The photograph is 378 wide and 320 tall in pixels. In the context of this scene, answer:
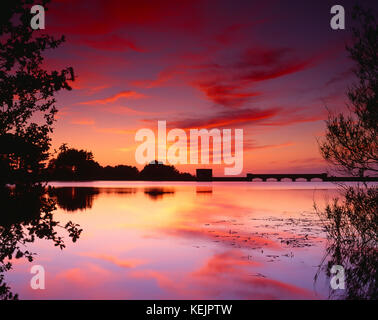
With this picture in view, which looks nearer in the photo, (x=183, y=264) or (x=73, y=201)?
(x=183, y=264)

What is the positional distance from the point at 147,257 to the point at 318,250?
432 inches

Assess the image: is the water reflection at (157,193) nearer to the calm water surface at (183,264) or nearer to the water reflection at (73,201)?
the water reflection at (73,201)

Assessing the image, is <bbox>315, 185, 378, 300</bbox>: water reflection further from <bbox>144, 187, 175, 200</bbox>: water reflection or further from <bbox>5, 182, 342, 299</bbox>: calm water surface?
<bbox>144, 187, 175, 200</bbox>: water reflection

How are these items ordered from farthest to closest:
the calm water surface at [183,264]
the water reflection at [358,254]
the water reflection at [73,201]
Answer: the water reflection at [73,201] → the calm water surface at [183,264] → the water reflection at [358,254]

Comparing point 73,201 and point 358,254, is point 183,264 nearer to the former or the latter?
point 358,254

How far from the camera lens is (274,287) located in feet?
52.4

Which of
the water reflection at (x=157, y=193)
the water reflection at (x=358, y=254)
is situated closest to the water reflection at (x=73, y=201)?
the water reflection at (x=358, y=254)

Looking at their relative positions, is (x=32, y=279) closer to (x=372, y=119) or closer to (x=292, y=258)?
(x=292, y=258)

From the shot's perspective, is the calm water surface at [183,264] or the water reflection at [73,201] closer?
the calm water surface at [183,264]

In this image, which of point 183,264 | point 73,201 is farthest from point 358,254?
point 73,201

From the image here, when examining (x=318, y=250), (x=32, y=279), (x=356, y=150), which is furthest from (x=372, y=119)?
(x=32, y=279)

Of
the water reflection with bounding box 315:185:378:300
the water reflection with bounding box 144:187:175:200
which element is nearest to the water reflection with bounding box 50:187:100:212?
the water reflection with bounding box 315:185:378:300

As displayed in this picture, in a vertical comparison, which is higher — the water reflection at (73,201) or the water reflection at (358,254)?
the water reflection at (358,254)

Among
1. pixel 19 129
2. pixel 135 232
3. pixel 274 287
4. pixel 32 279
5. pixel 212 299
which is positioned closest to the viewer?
pixel 19 129
